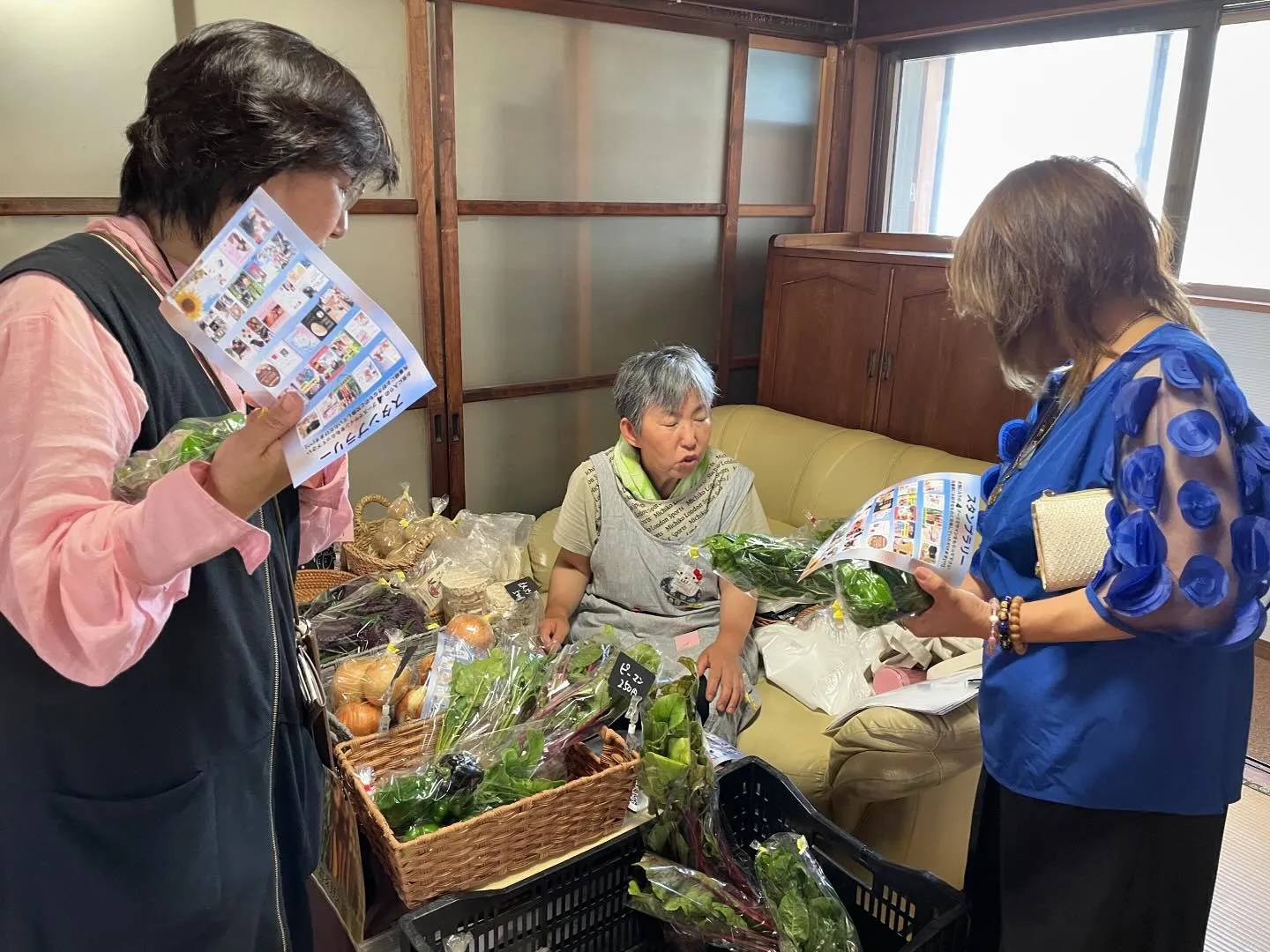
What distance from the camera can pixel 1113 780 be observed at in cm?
112

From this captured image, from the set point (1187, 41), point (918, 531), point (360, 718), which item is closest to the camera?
point (918, 531)

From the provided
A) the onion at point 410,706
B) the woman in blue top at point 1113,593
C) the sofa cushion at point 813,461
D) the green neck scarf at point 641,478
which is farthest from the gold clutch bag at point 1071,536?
the sofa cushion at point 813,461

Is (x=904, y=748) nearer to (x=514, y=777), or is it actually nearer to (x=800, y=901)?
(x=800, y=901)

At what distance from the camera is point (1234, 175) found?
2787 millimetres

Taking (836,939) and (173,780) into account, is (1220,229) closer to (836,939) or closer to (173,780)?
(836,939)

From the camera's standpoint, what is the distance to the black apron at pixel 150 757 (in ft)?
2.72

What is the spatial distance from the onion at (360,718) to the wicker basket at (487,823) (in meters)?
0.15

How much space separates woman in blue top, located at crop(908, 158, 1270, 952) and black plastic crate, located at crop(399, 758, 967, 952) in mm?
139

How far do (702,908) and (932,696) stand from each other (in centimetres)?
69

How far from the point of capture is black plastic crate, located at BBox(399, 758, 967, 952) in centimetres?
116

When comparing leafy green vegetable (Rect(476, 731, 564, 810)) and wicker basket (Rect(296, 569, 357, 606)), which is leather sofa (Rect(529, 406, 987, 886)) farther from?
→ leafy green vegetable (Rect(476, 731, 564, 810))

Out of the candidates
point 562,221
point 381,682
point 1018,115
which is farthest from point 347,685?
point 1018,115

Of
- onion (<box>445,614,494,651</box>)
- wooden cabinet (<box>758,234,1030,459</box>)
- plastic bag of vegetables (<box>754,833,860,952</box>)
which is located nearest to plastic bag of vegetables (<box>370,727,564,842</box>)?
plastic bag of vegetables (<box>754,833,860,952</box>)

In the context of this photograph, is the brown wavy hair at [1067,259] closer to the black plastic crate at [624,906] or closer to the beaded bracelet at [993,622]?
the beaded bracelet at [993,622]
